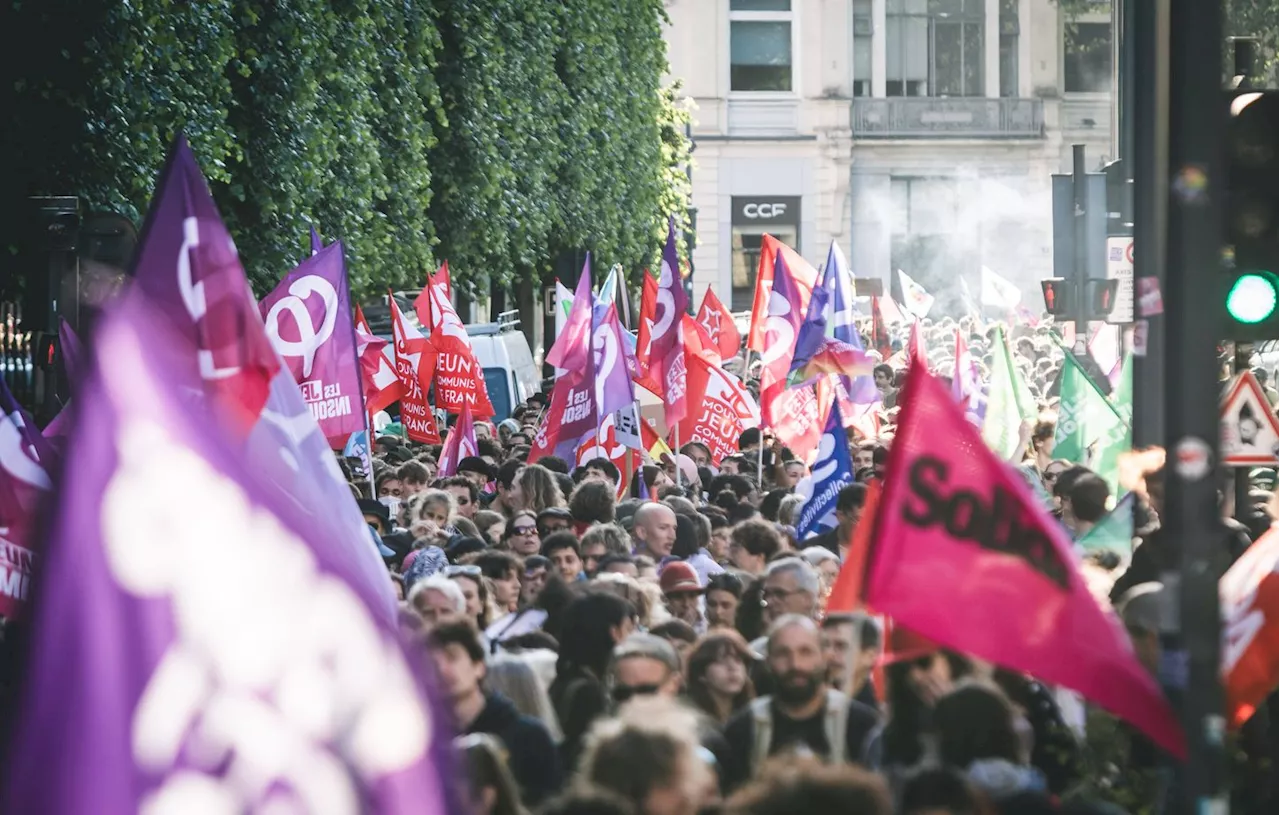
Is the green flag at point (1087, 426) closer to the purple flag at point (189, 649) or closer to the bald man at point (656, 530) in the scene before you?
the bald man at point (656, 530)

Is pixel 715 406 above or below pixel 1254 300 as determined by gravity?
below

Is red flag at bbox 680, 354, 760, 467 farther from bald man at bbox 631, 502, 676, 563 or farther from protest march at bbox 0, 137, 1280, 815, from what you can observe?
protest march at bbox 0, 137, 1280, 815

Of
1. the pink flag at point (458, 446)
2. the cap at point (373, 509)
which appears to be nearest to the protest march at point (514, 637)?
the cap at point (373, 509)

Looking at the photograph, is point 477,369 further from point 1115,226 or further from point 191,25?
point 1115,226

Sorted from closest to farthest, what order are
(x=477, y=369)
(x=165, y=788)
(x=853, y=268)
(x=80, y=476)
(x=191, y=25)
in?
(x=165, y=788) → (x=80, y=476) → (x=191, y=25) → (x=477, y=369) → (x=853, y=268)

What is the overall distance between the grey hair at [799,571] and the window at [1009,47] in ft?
163

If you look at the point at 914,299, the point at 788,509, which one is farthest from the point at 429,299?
the point at 914,299

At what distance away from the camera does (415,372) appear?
62.2 ft

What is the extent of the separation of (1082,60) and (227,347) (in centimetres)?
5293

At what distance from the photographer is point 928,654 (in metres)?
6.67

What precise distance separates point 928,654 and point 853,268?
49186 mm

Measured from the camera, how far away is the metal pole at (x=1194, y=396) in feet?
16.4

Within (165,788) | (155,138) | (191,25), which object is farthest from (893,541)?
(191,25)

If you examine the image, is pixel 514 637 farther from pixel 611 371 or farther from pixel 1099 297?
pixel 1099 297
